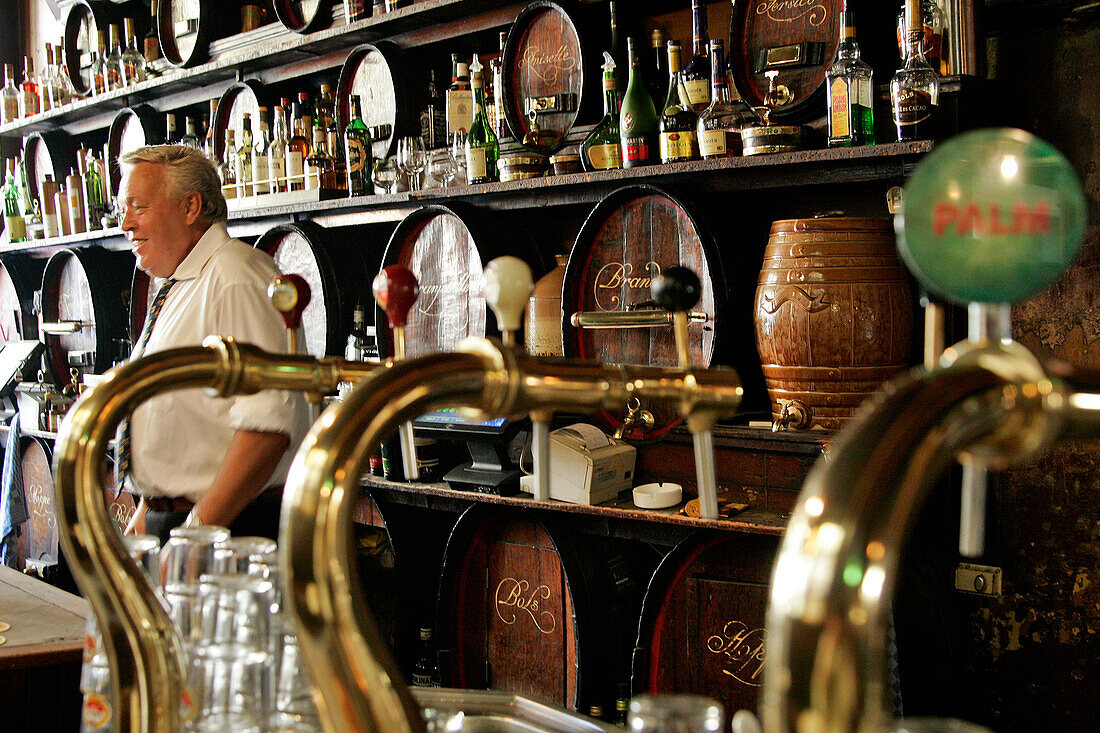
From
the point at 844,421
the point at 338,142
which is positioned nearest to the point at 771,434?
the point at 844,421

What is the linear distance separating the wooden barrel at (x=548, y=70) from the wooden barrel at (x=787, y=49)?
0.47m

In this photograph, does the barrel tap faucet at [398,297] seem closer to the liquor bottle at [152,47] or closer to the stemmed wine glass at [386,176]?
the stemmed wine glass at [386,176]

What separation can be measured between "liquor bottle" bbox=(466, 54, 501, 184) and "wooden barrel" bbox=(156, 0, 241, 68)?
1555 millimetres

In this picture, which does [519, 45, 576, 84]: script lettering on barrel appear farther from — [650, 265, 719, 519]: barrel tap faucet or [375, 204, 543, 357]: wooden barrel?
[650, 265, 719, 519]: barrel tap faucet

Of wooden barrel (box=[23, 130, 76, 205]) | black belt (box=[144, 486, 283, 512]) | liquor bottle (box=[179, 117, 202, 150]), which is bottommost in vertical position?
black belt (box=[144, 486, 283, 512])

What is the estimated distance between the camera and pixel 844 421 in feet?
6.97

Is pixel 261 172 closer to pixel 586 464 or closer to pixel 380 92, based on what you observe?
pixel 380 92

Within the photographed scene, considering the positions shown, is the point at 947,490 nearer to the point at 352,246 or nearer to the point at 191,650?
the point at 191,650

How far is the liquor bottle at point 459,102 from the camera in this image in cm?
305

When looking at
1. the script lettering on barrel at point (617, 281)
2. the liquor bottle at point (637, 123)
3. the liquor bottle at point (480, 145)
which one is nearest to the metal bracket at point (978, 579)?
the script lettering on barrel at point (617, 281)

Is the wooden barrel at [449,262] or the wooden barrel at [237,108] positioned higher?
Answer: the wooden barrel at [237,108]

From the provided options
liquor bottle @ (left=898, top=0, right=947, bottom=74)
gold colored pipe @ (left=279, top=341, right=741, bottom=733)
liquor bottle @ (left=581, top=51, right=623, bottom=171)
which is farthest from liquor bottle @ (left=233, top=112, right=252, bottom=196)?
gold colored pipe @ (left=279, top=341, right=741, bottom=733)

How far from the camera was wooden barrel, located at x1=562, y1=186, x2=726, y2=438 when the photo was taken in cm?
232

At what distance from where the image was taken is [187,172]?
2.89m
